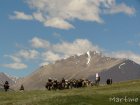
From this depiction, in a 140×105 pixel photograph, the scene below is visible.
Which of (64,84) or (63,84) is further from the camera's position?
(64,84)

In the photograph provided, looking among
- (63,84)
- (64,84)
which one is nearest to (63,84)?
(63,84)

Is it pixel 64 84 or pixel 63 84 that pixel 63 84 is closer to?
pixel 63 84

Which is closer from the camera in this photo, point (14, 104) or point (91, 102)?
point (91, 102)

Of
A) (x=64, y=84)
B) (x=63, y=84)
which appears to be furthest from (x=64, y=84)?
(x=63, y=84)

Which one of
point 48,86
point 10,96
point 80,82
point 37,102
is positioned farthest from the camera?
point 80,82

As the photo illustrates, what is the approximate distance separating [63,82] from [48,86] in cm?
367

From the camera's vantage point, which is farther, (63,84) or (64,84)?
(64,84)

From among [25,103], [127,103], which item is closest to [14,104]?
[25,103]

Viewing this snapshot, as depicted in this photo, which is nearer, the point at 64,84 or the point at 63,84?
the point at 63,84

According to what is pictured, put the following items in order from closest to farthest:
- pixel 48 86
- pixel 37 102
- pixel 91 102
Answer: pixel 91 102 → pixel 37 102 → pixel 48 86

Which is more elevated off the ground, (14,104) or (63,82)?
(63,82)

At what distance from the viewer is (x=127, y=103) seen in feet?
186

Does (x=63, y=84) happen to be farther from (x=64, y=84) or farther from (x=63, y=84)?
(x=64, y=84)

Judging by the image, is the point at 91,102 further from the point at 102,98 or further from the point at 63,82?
the point at 63,82
